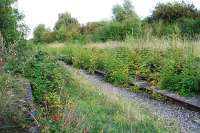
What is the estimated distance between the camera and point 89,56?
68.5 ft

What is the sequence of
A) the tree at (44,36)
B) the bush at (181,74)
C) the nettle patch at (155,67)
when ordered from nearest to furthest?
the bush at (181,74), the nettle patch at (155,67), the tree at (44,36)

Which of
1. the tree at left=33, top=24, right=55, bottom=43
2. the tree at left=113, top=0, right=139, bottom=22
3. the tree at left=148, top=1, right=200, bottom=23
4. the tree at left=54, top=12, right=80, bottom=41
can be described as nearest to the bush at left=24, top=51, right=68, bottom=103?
the tree at left=148, top=1, right=200, bottom=23

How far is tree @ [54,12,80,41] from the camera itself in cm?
4978

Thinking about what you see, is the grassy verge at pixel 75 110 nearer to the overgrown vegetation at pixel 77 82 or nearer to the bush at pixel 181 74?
the overgrown vegetation at pixel 77 82

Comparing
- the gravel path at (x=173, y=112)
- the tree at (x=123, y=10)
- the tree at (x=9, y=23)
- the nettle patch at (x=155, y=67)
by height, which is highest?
the tree at (x=123, y=10)

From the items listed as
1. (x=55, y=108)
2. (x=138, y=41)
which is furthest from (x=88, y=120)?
(x=138, y=41)

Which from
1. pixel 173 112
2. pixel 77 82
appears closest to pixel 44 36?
pixel 77 82

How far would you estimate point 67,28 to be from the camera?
54906mm

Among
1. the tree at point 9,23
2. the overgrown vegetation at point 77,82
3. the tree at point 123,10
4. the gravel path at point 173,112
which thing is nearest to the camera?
the overgrown vegetation at point 77,82

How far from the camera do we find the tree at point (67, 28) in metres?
49.8

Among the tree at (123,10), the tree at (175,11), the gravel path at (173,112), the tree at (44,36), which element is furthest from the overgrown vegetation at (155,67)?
the tree at (44,36)

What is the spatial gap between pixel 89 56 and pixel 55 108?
1332cm

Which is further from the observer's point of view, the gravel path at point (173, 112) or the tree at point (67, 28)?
the tree at point (67, 28)

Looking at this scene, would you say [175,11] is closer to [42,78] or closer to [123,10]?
[123,10]
